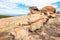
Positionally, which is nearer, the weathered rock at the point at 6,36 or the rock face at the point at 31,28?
the weathered rock at the point at 6,36

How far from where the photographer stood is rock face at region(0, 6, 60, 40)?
6430 mm

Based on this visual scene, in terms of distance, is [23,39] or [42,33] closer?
[23,39]

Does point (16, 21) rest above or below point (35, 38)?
above

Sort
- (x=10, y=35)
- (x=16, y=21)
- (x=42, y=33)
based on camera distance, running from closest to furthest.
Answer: (x=10, y=35)
(x=42, y=33)
(x=16, y=21)

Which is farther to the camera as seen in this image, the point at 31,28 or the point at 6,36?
the point at 31,28

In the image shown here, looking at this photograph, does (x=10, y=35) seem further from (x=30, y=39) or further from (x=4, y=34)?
(x=30, y=39)

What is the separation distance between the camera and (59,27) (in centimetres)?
794

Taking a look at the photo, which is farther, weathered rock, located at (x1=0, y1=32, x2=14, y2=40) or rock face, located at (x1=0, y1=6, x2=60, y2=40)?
rock face, located at (x1=0, y1=6, x2=60, y2=40)

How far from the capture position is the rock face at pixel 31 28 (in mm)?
6430

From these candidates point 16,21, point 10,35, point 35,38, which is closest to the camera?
point 10,35

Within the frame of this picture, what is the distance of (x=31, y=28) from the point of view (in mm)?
7379

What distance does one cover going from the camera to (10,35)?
6328mm

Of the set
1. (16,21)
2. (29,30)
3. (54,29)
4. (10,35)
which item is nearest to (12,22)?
(16,21)

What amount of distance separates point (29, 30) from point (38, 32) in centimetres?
49
